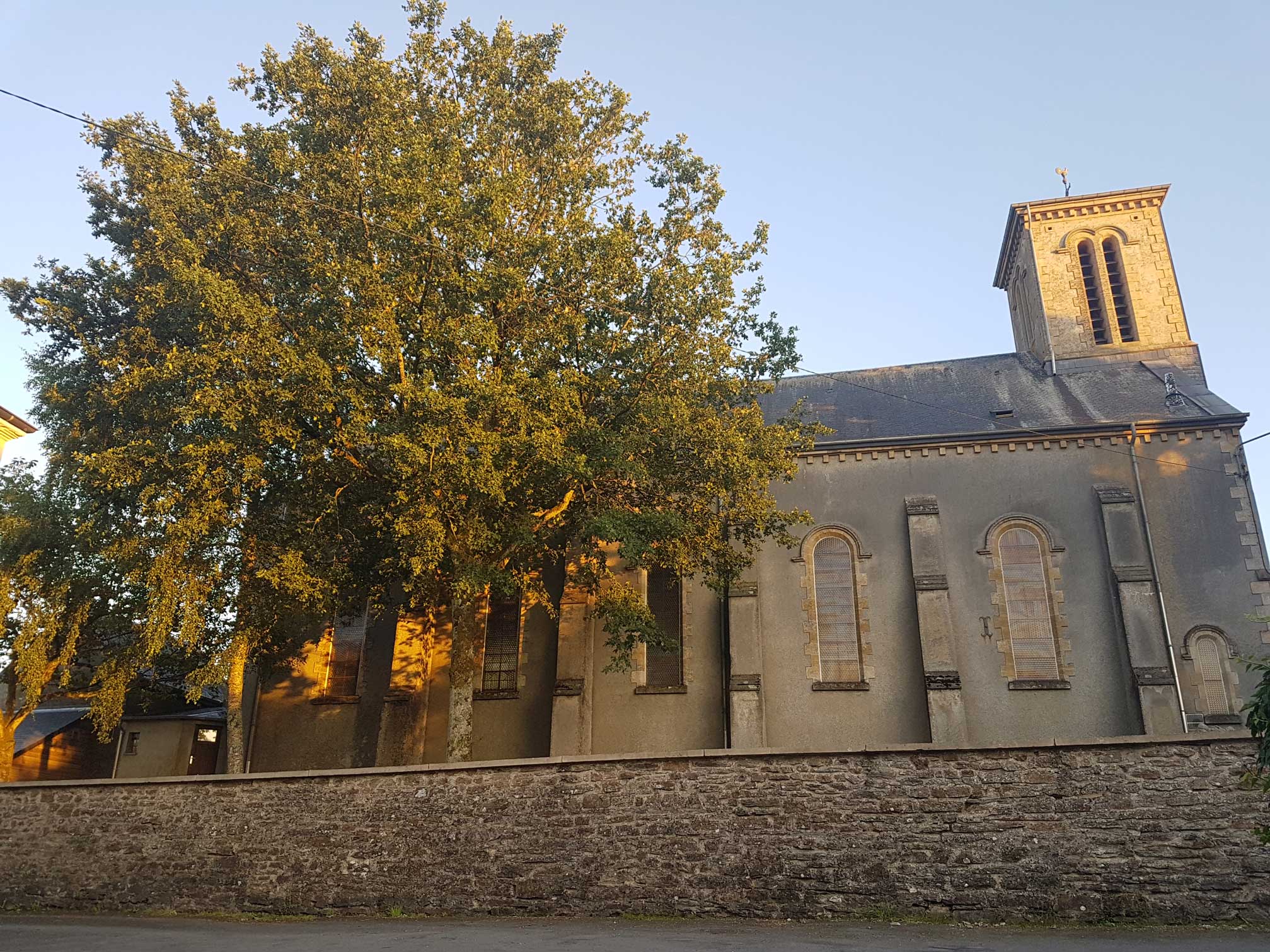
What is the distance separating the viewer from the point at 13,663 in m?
20.5

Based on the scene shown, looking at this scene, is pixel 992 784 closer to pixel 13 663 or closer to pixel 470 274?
pixel 470 274

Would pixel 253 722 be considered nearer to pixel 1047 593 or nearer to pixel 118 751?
pixel 118 751

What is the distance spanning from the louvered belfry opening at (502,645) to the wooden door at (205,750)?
9.00m

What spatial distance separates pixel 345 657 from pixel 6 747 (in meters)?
7.73

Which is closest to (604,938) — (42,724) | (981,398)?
(981,398)

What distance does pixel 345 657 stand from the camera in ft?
79.0

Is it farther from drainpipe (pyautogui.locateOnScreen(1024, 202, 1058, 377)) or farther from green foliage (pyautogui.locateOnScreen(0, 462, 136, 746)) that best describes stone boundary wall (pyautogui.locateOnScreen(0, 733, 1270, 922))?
drainpipe (pyautogui.locateOnScreen(1024, 202, 1058, 377))

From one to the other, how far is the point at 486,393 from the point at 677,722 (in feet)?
34.2

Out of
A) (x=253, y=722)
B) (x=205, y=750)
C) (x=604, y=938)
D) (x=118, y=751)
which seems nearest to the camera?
(x=604, y=938)

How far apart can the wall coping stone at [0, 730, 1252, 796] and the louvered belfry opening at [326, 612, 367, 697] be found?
8.22 m

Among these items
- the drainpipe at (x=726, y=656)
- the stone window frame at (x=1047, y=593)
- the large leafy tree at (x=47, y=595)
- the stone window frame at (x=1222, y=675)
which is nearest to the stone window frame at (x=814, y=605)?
the drainpipe at (x=726, y=656)

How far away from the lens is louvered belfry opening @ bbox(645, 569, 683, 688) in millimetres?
21844

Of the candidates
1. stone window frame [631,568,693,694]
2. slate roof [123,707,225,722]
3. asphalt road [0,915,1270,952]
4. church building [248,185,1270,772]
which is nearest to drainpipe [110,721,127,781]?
slate roof [123,707,225,722]

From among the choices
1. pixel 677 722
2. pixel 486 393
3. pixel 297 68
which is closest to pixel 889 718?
pixel 677 722
